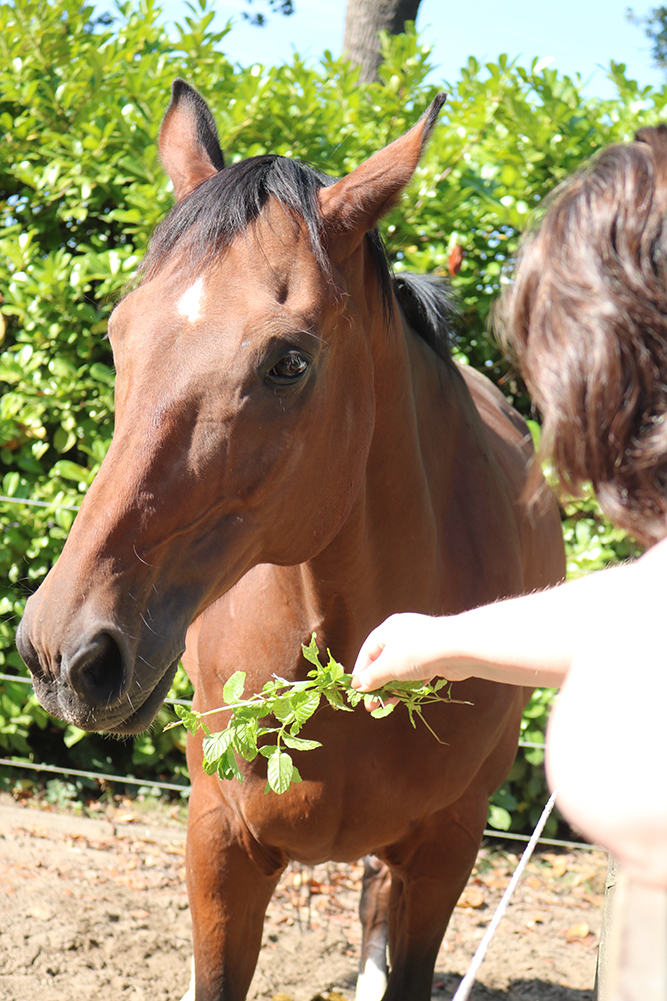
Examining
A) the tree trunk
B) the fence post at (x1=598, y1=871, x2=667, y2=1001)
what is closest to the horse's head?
the fence post at (x1=598, y1=871, x2=667, y2=1001)

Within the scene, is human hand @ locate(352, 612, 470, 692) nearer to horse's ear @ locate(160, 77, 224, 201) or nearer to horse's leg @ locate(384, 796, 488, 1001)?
horse's leg @ locate(384, 796, 488, 1001)

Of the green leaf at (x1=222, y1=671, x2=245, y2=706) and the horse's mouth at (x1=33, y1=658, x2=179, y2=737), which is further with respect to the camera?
the green leaf at (x1=222, y1=671, x2=245, y2=706)

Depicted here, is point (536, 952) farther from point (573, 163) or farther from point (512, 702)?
point (573, 163)

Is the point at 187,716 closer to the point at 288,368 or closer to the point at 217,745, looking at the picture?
the point at 217,745

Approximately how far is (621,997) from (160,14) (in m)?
4.68

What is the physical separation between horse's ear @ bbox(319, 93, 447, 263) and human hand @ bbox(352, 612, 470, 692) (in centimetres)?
93

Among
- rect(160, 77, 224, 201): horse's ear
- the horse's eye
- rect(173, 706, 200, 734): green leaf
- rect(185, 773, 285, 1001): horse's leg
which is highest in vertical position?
rect(160, 77, 224, 201): horse's ear

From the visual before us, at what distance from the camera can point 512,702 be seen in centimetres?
258

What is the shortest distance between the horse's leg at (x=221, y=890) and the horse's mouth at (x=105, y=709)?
2.70ft

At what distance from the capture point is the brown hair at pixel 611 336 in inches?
35.8

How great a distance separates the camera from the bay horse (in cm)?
154

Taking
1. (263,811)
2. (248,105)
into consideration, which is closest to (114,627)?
(263,811)

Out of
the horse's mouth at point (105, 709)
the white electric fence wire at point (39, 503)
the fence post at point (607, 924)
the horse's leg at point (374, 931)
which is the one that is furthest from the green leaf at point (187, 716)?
the white electric fence wire at point (39, 503)

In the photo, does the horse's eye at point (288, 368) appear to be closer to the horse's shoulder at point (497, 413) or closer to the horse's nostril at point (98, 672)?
the horse's nostril at point (98, 672)
